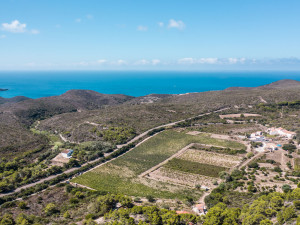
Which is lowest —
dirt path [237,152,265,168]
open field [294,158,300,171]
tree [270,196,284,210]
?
dirt path [237,152,265,168]

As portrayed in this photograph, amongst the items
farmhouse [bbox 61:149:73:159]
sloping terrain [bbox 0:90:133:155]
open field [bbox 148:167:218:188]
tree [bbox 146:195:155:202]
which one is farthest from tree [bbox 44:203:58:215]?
sloping terrain [bbox 0:90:133:155]

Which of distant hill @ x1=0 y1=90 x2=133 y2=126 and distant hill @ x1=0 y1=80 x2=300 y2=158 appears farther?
distant hill @ x1=0 y1=90 x2=133 y2=126

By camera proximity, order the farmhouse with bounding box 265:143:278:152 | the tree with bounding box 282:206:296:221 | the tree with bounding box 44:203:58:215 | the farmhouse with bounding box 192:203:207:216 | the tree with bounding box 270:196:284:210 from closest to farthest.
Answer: the tree with bounding box 282:206:296:221
the tree with bounding box 270:196:284:210
the farmhouse with bounding box 192:203:207:216
the tree with bounding box 44:203:58:215
the farmhouse with bounding box 265:143:278:152

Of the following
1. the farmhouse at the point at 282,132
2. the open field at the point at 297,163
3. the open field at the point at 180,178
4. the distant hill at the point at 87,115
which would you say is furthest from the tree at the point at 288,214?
the distant hill at the point at 87,115

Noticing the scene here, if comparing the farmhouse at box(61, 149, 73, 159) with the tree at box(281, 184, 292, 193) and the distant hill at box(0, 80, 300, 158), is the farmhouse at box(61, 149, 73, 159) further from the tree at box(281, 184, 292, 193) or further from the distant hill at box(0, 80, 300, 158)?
the tree at box(281, 184, 292, 193)

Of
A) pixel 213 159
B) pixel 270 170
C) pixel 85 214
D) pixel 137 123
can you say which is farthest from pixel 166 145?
pixel 85 214

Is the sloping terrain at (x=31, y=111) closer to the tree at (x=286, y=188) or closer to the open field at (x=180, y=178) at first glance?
the open field at (x=180, y=178)

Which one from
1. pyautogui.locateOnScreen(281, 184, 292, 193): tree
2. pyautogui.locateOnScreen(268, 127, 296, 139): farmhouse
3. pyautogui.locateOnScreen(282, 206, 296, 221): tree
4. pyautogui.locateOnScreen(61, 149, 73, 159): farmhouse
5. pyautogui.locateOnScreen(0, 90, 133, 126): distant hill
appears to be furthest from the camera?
pyautogui.locateOnScreen(0, 90, 133, 126): distant hill
